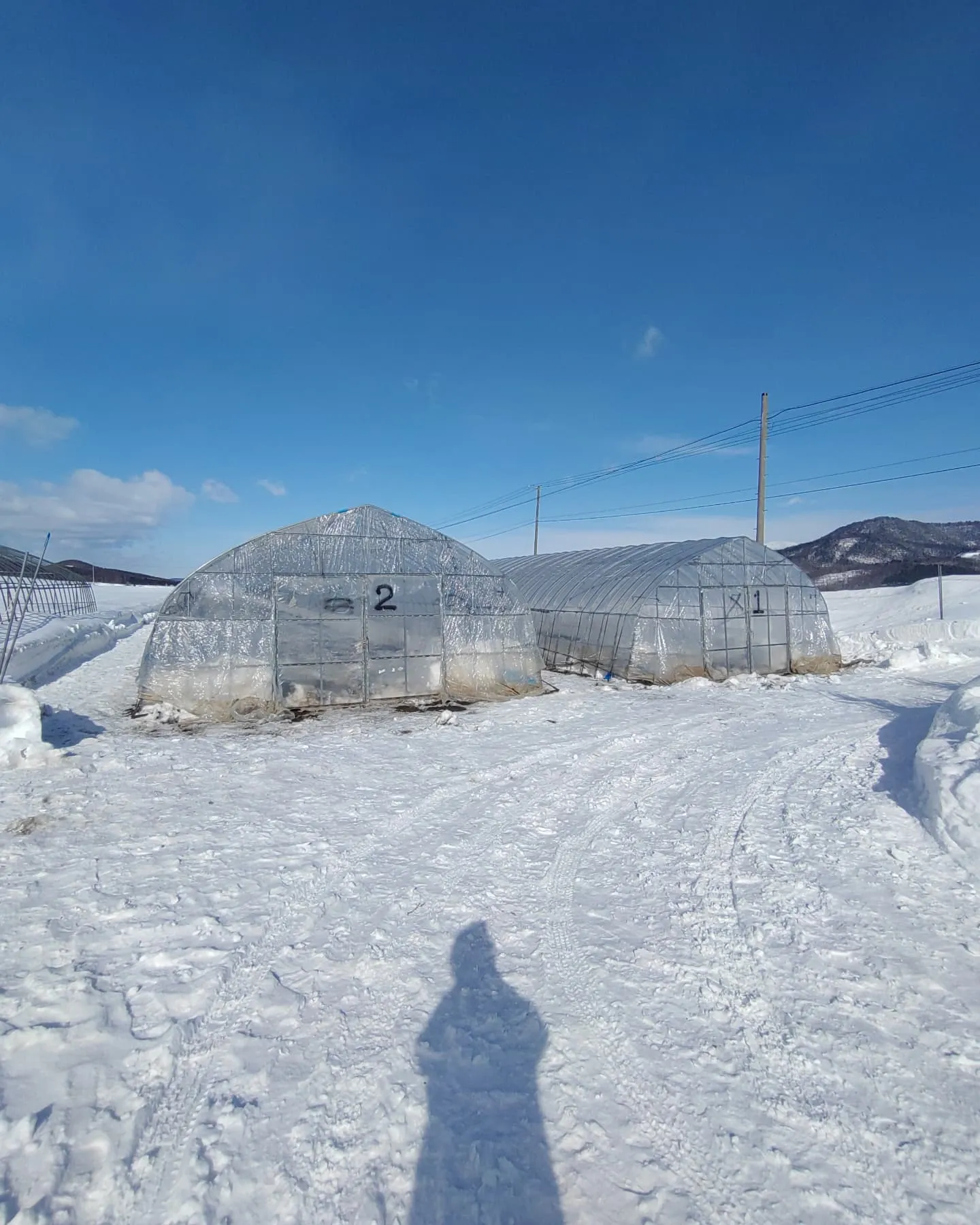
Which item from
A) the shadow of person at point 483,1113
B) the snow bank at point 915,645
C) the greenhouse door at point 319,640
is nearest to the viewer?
the shadow of person at point 483,1113

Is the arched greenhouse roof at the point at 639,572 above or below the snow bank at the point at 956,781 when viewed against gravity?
above

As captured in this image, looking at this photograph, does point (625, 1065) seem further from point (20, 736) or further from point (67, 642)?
point (67, 642)

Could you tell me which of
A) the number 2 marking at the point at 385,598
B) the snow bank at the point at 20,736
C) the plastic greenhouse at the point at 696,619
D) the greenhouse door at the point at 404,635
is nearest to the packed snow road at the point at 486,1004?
the snow bank at the point at 20,736

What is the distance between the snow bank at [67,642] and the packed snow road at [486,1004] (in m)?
8.07

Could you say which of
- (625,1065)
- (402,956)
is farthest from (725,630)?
(625,1065)

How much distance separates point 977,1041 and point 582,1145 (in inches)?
100

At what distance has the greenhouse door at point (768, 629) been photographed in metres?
17.6

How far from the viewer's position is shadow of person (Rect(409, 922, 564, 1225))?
2.85 metres

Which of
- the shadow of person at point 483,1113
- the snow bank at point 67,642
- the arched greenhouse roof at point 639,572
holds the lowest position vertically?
the shadow of person at point 483,1113

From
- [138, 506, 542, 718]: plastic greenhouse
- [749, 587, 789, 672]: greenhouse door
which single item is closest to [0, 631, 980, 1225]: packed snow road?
[138, 506, 542, 718]: plastic greenhouse

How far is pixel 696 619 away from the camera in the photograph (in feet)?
55.5

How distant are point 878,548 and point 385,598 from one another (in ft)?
248

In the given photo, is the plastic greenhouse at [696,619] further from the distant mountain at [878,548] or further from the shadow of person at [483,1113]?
the distant mountain at [878,548]

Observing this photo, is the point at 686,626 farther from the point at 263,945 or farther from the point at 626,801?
the point at 263,945
